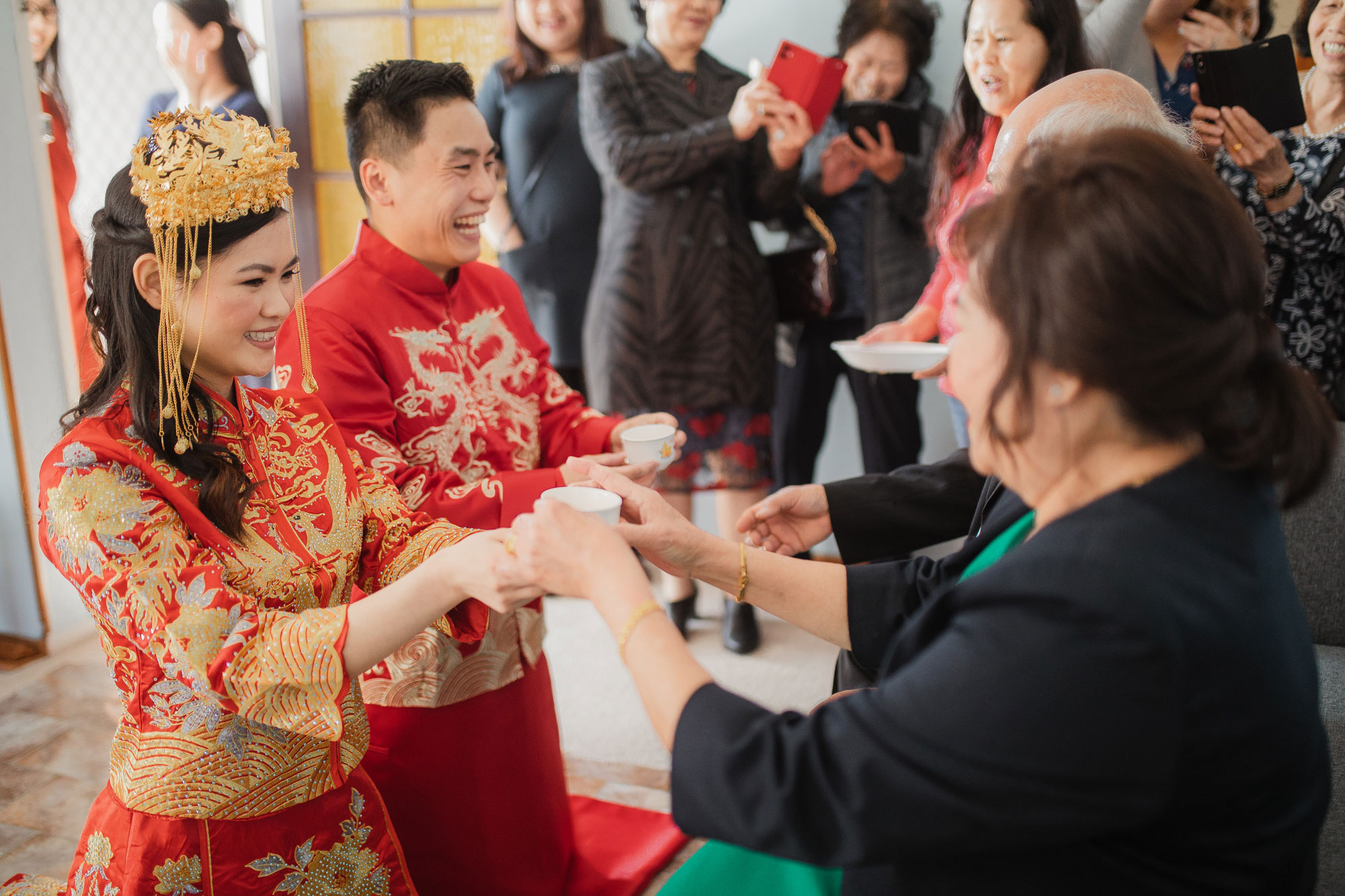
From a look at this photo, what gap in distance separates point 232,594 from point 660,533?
53 cm

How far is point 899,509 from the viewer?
1.64m

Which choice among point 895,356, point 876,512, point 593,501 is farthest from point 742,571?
point 895,356

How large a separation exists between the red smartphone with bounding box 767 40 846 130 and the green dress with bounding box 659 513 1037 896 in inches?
76.9

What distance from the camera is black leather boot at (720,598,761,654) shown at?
118 inches

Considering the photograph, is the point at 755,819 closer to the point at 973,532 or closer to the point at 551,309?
Answer: the point at 973,532

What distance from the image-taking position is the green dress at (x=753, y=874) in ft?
3.87

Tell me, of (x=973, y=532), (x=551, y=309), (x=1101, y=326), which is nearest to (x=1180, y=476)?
(x=1101, y=326)

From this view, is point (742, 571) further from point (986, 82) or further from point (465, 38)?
point (465, 38)

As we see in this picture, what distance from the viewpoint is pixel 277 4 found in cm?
341

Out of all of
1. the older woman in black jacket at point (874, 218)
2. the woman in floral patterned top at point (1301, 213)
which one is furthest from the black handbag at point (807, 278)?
the woman in floral patterned top at point (1301, 213)

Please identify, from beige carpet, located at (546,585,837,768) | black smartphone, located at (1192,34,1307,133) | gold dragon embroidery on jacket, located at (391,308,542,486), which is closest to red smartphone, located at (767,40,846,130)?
black smartphone, located at (1192,34,1307,133)

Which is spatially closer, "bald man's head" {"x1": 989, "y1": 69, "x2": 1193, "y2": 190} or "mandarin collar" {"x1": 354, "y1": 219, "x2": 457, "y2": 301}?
"bald man's head" {"x1": 989, "y1": 69, "x2": 1193, "y2": 190}

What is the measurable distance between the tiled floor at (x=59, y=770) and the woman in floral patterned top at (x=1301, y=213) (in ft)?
6.35

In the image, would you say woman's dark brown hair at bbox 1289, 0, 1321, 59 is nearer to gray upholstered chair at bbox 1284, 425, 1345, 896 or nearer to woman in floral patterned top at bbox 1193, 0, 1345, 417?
woman in floral patterned top at bbox 1193, 0, 1345, 417
